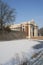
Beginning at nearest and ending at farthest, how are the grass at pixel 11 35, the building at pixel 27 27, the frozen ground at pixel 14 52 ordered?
the frozen ground at pixel 14 52
the grass at pixel 11 35
the building at pixel 27 27

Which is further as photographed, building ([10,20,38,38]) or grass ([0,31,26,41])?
building ([10,20,38,38])

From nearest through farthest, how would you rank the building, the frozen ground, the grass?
the frozen ground < the grass < the building

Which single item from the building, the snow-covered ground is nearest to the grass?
the building

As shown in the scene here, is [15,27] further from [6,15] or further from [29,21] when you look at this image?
[6,15]

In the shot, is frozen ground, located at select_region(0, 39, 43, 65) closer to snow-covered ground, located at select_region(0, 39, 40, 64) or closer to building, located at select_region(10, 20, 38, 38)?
snow-covered ground, located at select_region(0, 39, 40, 64)

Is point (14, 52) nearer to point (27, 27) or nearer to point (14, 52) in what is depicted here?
point (14, 52)

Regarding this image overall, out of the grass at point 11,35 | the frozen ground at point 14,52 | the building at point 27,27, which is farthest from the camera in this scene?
the building at point 27,27

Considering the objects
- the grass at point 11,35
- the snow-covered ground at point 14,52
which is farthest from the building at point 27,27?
the snow-covered ground at point 14,52

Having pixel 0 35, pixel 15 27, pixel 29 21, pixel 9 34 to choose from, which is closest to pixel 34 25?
pixel 29 21

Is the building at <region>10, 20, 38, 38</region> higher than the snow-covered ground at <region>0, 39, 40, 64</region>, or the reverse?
the building at <region>10, 20, 38, 38</region>

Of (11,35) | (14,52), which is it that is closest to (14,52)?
(14,52)

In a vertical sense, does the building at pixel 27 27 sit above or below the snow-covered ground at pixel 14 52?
above

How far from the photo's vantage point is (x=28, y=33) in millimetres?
64250

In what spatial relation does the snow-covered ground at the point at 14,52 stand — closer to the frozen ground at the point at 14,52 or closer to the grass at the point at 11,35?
the frozen ground at the point at 14,52
